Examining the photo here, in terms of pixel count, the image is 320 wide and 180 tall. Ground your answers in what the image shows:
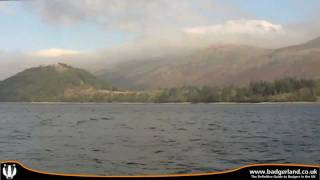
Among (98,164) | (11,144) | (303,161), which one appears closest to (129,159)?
(98,164)

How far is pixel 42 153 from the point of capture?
934 inches

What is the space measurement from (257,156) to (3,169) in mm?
16398

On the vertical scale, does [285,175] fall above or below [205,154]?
above

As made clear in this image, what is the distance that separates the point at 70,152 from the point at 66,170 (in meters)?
5.87

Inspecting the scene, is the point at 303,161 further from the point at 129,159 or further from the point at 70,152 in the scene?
the point at 70,152

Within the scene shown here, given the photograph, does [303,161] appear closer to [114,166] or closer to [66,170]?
[114,166]

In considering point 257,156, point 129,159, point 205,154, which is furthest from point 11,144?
point 257,156

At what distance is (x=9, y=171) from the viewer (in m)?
8.52

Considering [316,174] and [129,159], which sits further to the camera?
[129,159]

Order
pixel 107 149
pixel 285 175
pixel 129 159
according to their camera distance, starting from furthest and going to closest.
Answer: pixel 107 149, pixel 129 159, pixel 285 175

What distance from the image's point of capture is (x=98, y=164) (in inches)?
760

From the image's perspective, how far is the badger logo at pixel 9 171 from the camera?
8.49 meters

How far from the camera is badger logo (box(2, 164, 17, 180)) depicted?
27.9ft

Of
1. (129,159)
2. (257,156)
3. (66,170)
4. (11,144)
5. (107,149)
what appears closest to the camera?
(66,170)
